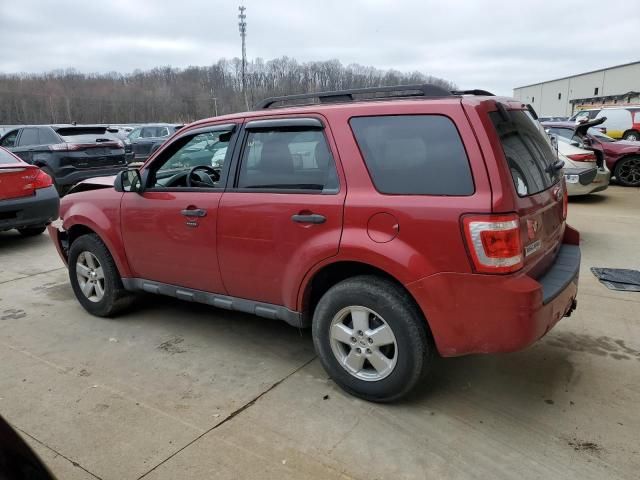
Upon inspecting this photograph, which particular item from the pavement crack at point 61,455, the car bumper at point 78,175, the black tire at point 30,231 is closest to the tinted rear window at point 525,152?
the pavement crack at point 61,455

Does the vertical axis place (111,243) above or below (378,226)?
below

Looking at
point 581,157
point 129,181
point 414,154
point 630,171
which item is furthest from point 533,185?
point 630,171

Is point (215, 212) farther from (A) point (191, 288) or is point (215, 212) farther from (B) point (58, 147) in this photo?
(B) point (58, 147)

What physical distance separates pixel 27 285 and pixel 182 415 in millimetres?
3549

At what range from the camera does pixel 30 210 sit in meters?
7.00

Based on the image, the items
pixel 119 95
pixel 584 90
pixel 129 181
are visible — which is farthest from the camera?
pixel 119 95

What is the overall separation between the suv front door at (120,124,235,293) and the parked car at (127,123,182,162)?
1653 cm

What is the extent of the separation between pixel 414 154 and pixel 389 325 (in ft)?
3.15

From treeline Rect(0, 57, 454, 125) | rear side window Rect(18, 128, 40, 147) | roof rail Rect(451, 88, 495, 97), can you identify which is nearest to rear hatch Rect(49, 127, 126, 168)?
rear side window Rect(18, 128, 40, 147)

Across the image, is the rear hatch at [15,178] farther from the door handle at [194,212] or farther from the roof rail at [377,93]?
the roof rail at [377,93]

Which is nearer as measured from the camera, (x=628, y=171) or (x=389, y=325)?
(x=389, y=325)

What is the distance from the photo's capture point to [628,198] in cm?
1057

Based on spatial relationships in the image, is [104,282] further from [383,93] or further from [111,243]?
[383,93]

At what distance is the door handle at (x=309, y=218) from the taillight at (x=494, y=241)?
0.84 m
